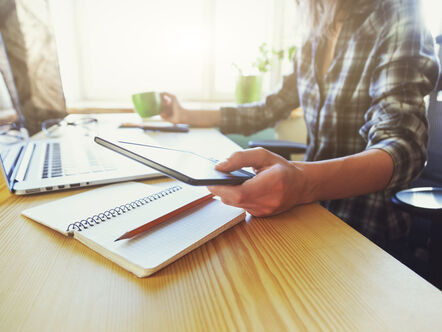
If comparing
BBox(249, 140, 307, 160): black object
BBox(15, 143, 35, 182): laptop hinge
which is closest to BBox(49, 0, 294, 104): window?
BBox(15, 143, 35, 182): laptop hinge

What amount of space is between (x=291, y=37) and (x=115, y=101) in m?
1.26

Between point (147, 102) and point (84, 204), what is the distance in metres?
0.70

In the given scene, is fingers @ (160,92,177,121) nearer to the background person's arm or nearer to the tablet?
the background person's arm

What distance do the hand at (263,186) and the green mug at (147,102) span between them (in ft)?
2.45

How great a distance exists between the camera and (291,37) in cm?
198

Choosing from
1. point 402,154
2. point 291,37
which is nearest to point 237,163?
point 402,154

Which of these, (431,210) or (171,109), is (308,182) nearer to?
(431,210)

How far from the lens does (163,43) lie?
1.87 meters

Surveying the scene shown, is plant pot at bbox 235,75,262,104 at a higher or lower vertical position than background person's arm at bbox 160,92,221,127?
higher

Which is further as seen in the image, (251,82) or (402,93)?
(251,82)

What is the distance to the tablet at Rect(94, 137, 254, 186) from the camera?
36 cm

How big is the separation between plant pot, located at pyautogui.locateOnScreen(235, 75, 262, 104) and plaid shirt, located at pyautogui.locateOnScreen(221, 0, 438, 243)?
1.37ft

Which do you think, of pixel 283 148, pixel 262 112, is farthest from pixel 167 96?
pixel 283 148

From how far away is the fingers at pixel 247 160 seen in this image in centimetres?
42
